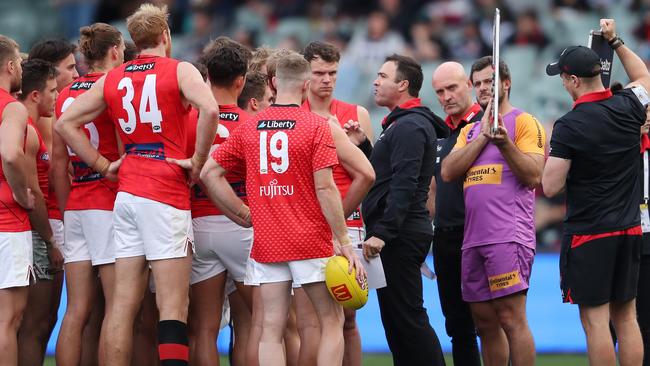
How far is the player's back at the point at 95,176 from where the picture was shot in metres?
7.25

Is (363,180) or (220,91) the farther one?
Answer: (220,91)

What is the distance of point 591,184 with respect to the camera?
287 inches

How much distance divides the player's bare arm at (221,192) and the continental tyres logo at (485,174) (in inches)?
66.5

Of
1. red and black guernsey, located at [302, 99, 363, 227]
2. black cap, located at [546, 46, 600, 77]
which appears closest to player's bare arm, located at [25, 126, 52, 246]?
red and black guernsey, located at [302, 99, 363, 227]

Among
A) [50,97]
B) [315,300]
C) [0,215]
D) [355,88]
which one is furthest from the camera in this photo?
[355,88]

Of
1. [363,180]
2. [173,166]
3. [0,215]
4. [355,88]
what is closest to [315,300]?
[363,180]

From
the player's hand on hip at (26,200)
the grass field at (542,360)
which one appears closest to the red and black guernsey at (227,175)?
the player's hand on hip at (26,200)

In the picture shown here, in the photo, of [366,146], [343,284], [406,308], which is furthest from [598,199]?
[343,284]

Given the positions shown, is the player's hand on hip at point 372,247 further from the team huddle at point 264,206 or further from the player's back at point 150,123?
the player's back at point 150,123

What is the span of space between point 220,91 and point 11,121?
1.38 metres

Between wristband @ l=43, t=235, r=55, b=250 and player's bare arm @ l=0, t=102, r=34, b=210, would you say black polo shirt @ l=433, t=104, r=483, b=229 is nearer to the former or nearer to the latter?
wristband @ l=43, t=235, r=55, b=250

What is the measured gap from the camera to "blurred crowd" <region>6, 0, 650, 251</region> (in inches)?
589

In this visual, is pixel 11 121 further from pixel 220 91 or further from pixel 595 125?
pixel 595 125

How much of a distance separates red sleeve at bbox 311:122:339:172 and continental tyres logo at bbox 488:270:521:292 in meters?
1.56
